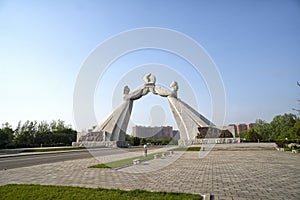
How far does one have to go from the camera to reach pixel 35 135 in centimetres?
3262

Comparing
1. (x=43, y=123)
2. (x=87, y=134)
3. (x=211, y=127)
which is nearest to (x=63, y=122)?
(x=43, y=123)

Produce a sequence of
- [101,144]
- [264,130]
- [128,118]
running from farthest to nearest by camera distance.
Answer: [264,130] < [128,118] < [101,144]

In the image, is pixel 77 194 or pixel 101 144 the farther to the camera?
pixel 101 144

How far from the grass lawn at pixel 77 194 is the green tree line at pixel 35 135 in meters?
23.8

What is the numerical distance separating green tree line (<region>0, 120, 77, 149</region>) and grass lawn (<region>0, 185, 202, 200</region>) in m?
23.8

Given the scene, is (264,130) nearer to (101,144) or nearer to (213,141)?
(213,141)

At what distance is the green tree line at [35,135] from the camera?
26.9 metres

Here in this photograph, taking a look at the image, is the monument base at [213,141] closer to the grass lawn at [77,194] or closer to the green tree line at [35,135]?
the green tree line at [35,135]

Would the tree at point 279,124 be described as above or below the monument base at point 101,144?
above

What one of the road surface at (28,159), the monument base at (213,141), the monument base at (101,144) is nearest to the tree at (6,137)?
the monument base at (101,144)

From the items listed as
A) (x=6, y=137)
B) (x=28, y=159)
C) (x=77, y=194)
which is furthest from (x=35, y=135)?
(x=77, y=194)

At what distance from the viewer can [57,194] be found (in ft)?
14.9

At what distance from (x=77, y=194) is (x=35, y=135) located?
105ft

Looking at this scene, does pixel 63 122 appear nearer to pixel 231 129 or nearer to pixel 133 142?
pixel 133 142
